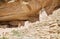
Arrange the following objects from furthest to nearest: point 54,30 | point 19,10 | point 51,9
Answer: point 19,10 → point 51,9 → point 54,30

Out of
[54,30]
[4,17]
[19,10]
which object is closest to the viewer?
[54,30]

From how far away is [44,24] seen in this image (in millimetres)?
4359

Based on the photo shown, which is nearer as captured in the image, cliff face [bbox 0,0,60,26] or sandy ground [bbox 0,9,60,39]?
sandy ground [bbox 0,9,60,39]

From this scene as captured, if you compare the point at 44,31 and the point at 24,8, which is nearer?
the point at 44,31

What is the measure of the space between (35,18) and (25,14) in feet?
1.66

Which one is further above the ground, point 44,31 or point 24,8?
point 24,8

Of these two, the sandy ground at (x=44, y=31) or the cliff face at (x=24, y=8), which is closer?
the sandy ground at (x=44, y=31)

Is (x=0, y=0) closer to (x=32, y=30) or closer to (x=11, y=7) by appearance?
(x=11, y=7)

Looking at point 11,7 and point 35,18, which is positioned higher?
point 11,7

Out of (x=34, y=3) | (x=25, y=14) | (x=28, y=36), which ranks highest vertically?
(x=34, y=3)

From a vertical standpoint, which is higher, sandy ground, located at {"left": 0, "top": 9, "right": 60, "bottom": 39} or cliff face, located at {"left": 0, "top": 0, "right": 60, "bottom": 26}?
cliff face, located at {"left": 0, "top": 0, "right": 60, "bottom": 26}

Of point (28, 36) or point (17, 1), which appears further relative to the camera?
point (17, 1)

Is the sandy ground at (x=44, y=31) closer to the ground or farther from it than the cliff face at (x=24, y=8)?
closer to the ground

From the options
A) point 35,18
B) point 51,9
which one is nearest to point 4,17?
point 35,18
